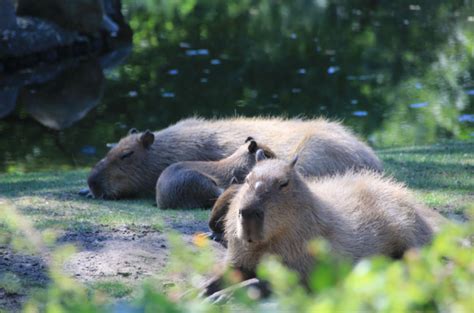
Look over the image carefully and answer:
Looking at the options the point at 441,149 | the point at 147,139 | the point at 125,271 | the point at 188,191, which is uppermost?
the point at 125,271

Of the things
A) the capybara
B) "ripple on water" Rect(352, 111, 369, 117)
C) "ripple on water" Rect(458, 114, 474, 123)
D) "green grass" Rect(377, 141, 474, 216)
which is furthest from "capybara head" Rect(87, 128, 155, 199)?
"ripple on water" Rect(352, 111, 369, 117)

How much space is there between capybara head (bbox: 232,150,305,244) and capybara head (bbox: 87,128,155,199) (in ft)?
13.7

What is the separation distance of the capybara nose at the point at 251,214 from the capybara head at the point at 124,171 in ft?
15.0

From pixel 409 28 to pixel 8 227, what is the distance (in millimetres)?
18092

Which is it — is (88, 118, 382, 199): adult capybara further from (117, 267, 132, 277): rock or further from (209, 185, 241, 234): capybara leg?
(117, 267, 132, 277): rock

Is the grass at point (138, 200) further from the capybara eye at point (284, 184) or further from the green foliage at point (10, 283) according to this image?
the capybara eye at point (284, 184)

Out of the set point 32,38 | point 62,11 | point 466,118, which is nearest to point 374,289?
point 466,118

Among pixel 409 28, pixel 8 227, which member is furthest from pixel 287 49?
pixel 8 227

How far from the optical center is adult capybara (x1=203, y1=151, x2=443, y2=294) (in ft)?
16.5

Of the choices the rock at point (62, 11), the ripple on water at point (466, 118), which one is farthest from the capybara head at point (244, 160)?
the rock at point (62, 11)

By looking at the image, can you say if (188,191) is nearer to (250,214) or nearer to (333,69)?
(250,214)

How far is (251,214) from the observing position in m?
4.90

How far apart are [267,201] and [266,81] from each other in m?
14.4

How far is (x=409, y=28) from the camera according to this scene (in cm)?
2381
